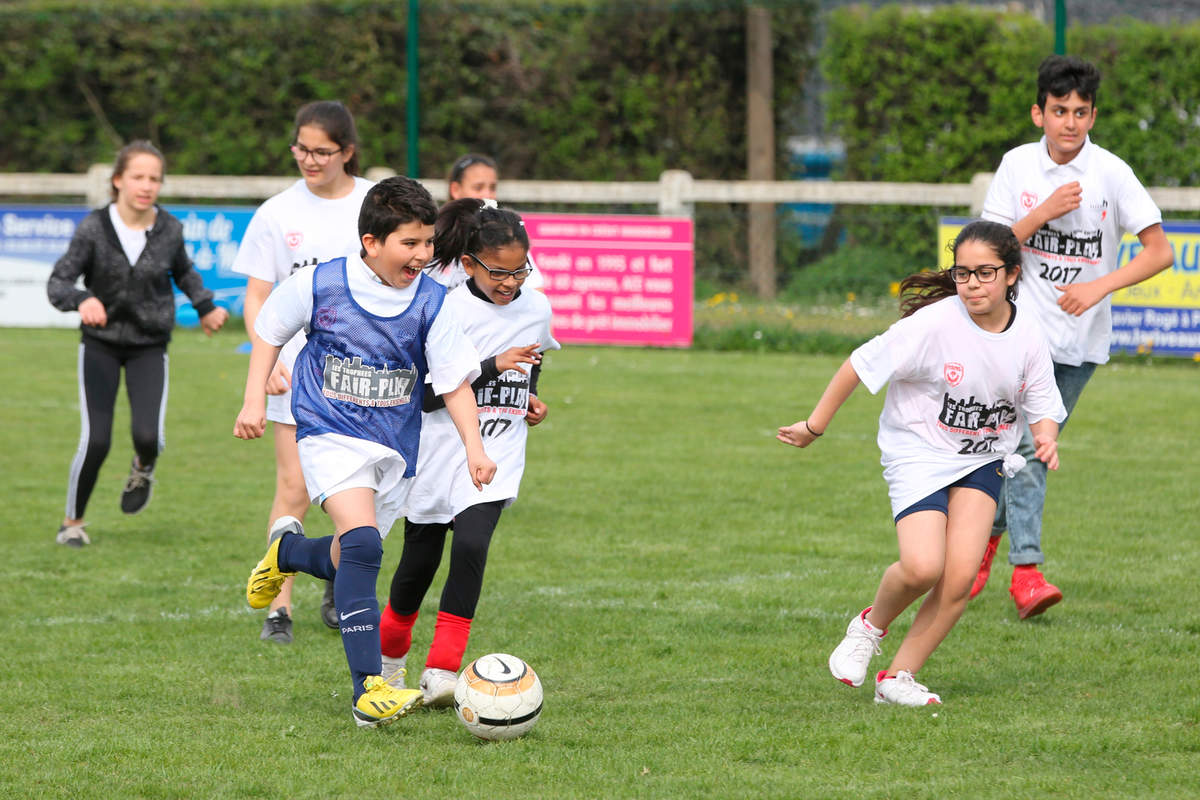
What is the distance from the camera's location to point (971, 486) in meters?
5.24

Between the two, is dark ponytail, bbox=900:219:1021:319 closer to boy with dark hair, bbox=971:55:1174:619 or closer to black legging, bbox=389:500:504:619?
boy with dark hair, bbox=971:55:1174:619

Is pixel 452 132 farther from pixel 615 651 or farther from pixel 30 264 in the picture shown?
pixel 615 651

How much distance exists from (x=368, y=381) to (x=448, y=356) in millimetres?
261

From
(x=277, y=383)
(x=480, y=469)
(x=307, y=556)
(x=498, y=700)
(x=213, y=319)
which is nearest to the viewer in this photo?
(x=498, y=700)

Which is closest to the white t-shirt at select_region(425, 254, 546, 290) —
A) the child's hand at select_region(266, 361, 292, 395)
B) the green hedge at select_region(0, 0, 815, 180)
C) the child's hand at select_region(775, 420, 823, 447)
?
the child's hand at select_region(266, 361, 292, 395)

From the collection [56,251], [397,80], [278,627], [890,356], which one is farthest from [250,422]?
[397,80]

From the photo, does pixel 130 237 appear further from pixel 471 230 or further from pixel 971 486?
pixel 971 486

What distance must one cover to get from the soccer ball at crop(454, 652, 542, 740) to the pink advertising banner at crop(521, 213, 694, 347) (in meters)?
11.0

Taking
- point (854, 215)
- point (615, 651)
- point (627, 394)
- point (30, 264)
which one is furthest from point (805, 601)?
point (30, 264)

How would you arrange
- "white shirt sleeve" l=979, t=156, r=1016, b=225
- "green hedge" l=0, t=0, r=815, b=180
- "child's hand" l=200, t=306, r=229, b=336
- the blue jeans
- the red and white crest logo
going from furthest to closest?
"green hedge" l=0, t=0, r=815, b=180 → "child's hand" l=200, t=306, r=229, b=336 → "white shirt sleeve" l=979, t=156, r=1016, b=225 → the blue jeans → the red and white crest logo

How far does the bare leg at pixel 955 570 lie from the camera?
5160mm

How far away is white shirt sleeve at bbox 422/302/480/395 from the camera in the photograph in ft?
16.2

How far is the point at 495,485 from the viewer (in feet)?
17.2

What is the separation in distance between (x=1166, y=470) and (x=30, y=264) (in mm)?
12397
